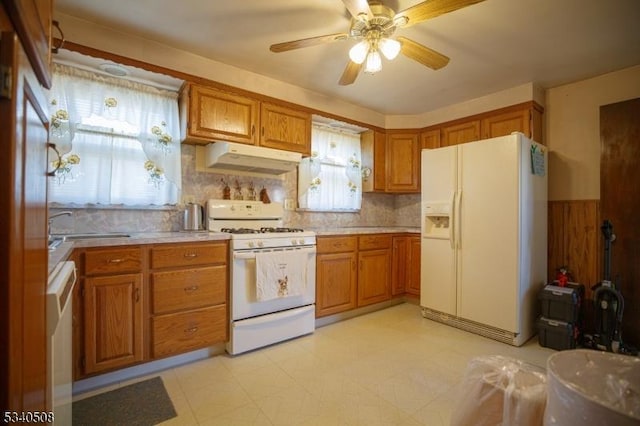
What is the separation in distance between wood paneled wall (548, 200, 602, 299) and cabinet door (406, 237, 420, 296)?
4.25 ft

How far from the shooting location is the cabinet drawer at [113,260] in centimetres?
181

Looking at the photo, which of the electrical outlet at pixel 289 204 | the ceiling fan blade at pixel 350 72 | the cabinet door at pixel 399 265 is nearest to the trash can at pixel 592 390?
the ceiling fan blade at pixel 350 72

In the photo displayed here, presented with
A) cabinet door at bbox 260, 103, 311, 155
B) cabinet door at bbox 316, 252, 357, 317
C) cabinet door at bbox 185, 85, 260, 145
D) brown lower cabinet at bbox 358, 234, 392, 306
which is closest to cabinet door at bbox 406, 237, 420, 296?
brown lower cabinet at bbox 358, 234, 392, 306

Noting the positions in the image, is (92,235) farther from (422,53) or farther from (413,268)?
(413,268)

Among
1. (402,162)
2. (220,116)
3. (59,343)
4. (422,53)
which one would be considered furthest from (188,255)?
(402,162)

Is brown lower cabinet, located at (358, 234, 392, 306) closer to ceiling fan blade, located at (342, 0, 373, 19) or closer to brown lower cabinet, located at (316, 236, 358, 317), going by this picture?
brown lower cabinet, located at (316, 236, 358, 317)

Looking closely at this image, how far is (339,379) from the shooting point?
201 centimetres

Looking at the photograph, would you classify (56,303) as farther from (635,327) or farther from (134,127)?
(635,327)

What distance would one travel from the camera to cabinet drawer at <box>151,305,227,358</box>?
Answer: 6.70 ft

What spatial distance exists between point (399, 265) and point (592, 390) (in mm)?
2644

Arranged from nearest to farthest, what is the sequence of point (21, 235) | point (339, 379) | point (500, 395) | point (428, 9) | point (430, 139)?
1. point (21, 235)
2. point (500, 395)
3. point (428, 9)
4. point (339, 379)
5. point (430, 139)

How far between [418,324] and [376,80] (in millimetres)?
2504

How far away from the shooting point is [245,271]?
7.75 feet

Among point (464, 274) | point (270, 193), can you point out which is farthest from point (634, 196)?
point (270, 193)
